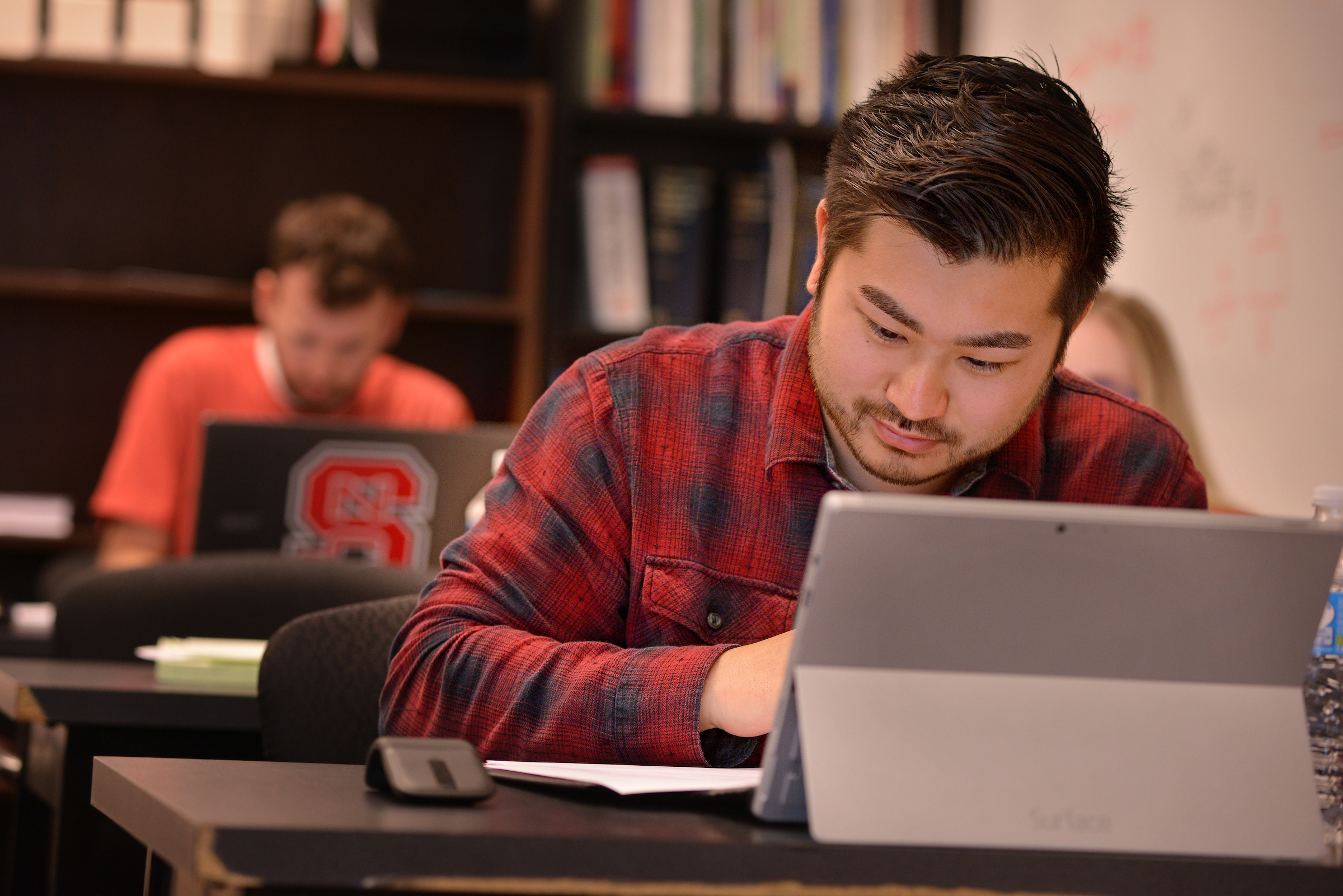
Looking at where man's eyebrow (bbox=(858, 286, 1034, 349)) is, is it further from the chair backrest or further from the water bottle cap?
the chair backrest

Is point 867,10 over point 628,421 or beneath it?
over

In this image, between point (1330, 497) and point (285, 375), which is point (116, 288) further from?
point (1330, 497)

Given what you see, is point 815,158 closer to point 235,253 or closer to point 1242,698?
point 235,253

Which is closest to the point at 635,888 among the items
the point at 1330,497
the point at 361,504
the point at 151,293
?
the point at 1330,497

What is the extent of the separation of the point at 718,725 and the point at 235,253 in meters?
2.68

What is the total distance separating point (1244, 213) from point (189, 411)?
81.3 inches

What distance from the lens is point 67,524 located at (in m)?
3.17

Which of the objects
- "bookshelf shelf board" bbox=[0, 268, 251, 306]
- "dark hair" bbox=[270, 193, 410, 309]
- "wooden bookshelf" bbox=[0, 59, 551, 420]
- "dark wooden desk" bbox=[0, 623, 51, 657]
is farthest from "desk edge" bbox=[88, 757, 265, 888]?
"bookshelf shelf board" bbox=[0, 268, 251, 306]

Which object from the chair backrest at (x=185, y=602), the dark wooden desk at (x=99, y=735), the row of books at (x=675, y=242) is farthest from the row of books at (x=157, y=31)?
the dark wooden desk at (x=99, y=735)

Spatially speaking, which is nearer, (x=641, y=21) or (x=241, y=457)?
(x=241, y=457)

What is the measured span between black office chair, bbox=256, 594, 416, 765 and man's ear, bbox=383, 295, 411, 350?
169 centimetres

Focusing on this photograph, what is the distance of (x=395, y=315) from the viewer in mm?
3029

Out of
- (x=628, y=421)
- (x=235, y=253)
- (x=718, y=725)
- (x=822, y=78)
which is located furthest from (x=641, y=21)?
(x=718, y=725)

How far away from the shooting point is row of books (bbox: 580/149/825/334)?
304cm
